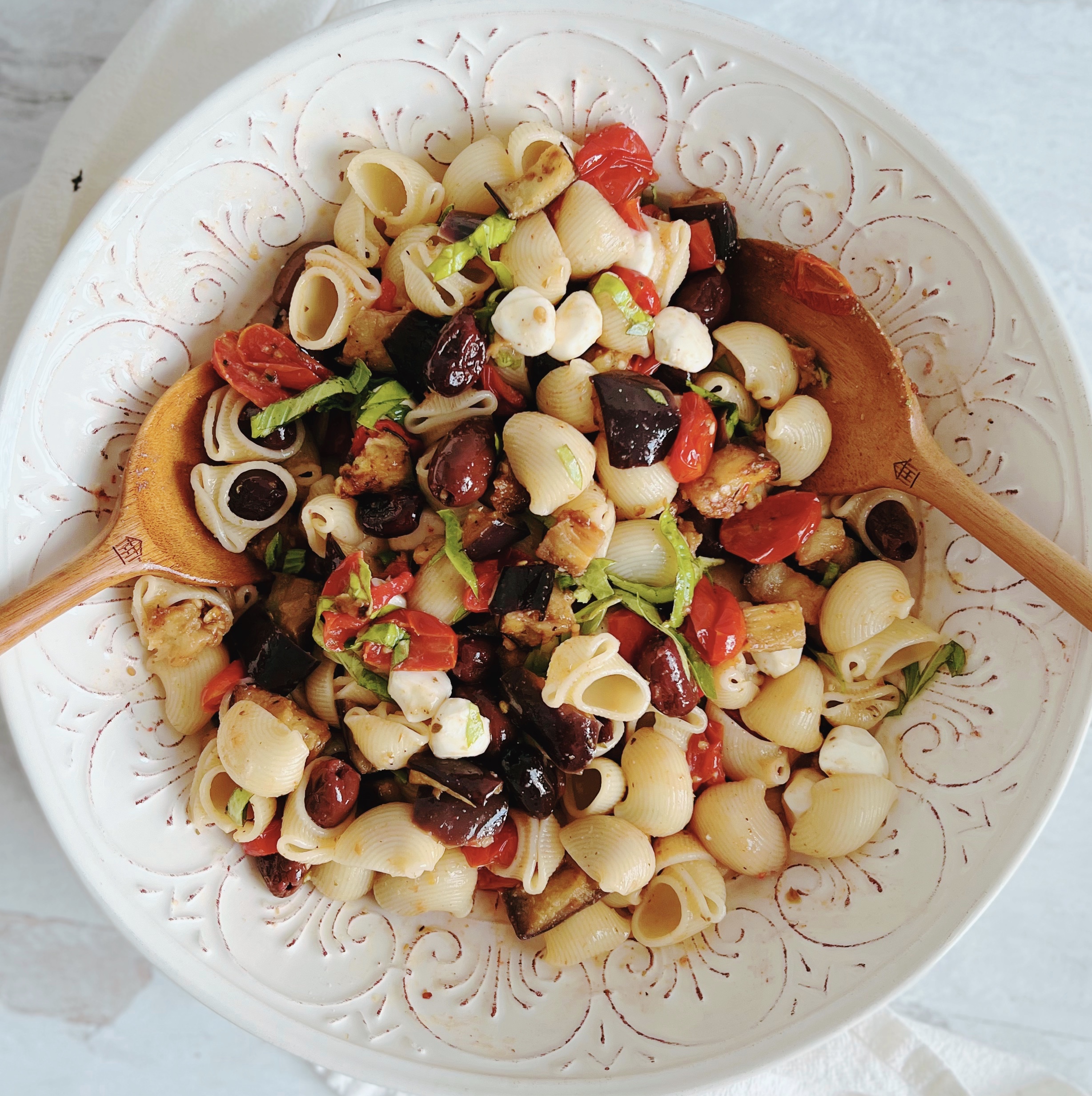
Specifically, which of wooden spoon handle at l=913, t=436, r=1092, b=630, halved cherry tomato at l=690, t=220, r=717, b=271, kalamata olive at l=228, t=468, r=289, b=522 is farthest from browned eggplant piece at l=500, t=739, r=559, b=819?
halved cherry tomato at l=690, t=220, r=717, b=271

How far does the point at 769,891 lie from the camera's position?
6.55 feet

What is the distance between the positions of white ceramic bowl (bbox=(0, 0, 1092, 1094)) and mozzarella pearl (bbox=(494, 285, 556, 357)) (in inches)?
16.4

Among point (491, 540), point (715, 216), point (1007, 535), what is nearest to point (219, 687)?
point (491, 540)

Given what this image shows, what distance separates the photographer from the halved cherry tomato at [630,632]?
1956 mm

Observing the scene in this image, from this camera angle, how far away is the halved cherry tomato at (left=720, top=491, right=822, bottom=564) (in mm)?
1964

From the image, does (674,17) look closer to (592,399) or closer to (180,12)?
(592,399)

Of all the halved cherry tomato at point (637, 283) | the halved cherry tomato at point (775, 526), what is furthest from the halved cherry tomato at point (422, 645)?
the halved cherry tomato at point (637, 283)

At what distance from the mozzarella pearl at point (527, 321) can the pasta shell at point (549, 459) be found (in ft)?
0.46

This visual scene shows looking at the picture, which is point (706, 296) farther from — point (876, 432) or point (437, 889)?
point (437, 889)

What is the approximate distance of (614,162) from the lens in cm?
189

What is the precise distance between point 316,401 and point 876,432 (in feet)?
3.86

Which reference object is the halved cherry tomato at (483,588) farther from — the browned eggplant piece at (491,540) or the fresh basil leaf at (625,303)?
the fresh basil leaf at (625,303)

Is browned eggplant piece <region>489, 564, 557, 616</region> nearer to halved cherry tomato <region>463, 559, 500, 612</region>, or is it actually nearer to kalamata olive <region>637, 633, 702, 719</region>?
halved cherry tomato <region>463, 559, 500, 612</region>

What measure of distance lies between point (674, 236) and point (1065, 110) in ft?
4.59
